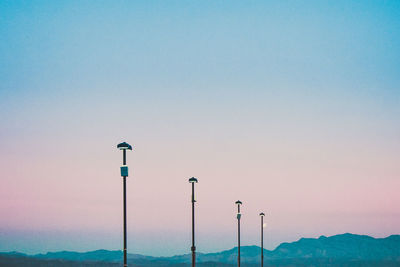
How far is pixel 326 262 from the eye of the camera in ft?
578

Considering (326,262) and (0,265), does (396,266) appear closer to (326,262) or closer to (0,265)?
(326,262)

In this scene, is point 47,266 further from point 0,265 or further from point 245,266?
point 245,266

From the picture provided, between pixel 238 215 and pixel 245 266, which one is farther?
pixel 245 266

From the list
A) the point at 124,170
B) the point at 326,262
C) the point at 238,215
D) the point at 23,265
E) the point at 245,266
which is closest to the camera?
the point at 124,170

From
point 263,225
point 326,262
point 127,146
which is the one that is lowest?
point 326,262

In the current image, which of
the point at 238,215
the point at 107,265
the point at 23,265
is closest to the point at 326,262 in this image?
the point at 107,265

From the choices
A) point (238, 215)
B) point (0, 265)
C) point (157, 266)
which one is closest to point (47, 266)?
point (0, 265)

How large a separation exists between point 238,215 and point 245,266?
86.4 m

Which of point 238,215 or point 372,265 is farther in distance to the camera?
point 372,265

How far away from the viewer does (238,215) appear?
4634cm

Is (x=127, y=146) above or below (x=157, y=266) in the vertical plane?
above

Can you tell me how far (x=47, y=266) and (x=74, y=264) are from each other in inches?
200

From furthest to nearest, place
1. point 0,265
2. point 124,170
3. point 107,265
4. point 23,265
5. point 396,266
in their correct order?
point 396,266, point 107,265, point 23,265, point 0,265, point 124,170

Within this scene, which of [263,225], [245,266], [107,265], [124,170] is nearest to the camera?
[124,170]
